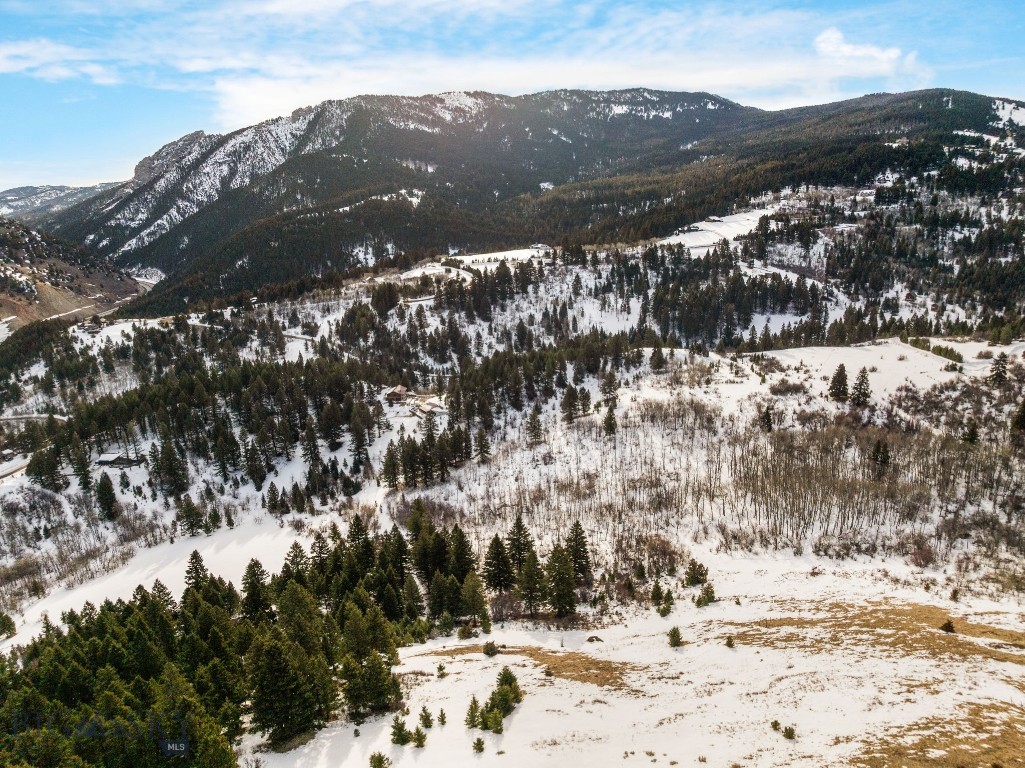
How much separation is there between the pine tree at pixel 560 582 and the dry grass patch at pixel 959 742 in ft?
99.9

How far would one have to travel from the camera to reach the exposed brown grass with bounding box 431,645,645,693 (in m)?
40.1

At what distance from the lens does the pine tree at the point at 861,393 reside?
10156 cm

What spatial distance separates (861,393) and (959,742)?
290 feet

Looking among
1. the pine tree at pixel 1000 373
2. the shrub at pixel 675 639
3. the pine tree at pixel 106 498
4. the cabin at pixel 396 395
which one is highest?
the pine tree at pixel 1000 373

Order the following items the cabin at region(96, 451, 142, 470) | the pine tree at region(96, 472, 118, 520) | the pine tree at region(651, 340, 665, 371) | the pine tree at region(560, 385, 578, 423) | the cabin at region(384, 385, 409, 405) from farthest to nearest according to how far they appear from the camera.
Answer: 1. the cabin at region(384, 385, 409, 405)
2. the pine tree at region(651, 340, 665, 371)
3. the cabin at region(96, 451, 142, 470)
4. the pine tree at region(560, 385, 578, 423)
5. the pine tree at region(96, 472, 118, 520)

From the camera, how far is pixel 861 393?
101500 mm

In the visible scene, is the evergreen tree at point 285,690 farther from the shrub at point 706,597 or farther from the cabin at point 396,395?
the cabin at point 396,395

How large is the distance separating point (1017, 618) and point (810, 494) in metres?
31.3

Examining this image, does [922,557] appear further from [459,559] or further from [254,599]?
[254,599]

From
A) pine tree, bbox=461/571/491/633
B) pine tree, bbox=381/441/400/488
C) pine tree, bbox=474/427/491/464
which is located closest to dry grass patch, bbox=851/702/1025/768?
pine tree, bbox=461/571/491/633

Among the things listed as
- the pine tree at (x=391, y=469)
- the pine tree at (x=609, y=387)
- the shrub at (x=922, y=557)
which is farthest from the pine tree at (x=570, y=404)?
the shrub at (x=922, y=557)

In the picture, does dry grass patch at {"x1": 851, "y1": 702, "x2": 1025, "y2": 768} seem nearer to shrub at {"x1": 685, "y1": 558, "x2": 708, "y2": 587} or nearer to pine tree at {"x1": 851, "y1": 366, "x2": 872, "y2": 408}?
shrub at {"x1": 685, "y1": 558, "x2": 708, "y2": 587}

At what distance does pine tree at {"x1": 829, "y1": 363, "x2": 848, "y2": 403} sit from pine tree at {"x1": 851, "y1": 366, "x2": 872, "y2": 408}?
1.60 metres

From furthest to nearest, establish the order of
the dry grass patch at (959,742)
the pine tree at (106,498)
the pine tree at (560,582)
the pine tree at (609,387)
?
the pine tree at (609,387)
the pine tree at (106,498)
the pine tree at (560,582)
the dry grass patch at (959,742)
